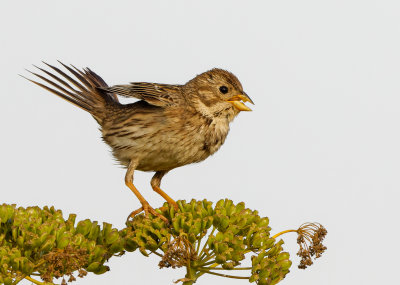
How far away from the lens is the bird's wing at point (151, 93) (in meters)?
8.76

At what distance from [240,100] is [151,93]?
1087mm

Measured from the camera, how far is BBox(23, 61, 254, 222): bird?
28.3 ft

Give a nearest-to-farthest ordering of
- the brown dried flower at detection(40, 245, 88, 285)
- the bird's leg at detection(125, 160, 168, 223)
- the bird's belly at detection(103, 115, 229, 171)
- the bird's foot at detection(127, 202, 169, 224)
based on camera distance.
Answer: the brown dried flower at detection(40, 245, 88, 285) < the bird's foot at detection(127, 202, 169, 224) < the bird's leg at detection(125, 160, 168, 223) < the bird's belly at detection(103, 115, 229, 171)

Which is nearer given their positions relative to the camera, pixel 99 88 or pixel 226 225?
pixel 226 225

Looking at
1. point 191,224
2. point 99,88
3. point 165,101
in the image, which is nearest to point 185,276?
point 191,224

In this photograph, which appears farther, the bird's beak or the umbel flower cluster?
the bird's beak

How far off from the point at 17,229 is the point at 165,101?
263 centimetres

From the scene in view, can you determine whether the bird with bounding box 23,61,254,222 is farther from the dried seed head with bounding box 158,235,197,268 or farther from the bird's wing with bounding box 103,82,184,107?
the dried seed head with bounding box 158,235,197,268

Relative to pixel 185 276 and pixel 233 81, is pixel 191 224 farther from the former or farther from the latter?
pixel 233 81

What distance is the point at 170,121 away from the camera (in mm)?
8648

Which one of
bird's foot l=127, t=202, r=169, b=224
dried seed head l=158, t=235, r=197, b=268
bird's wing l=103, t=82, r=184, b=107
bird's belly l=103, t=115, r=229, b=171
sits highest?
bird's wing l=103, t=82, r=184, b=107

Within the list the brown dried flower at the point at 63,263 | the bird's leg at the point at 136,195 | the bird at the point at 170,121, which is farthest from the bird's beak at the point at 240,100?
the brown dried flower at the point at 63,263

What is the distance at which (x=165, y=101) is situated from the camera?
28.8 feet

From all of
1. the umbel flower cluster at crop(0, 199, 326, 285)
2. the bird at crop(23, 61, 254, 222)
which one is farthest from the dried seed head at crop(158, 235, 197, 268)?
the bird at crop(23, 61, 254, 222)
